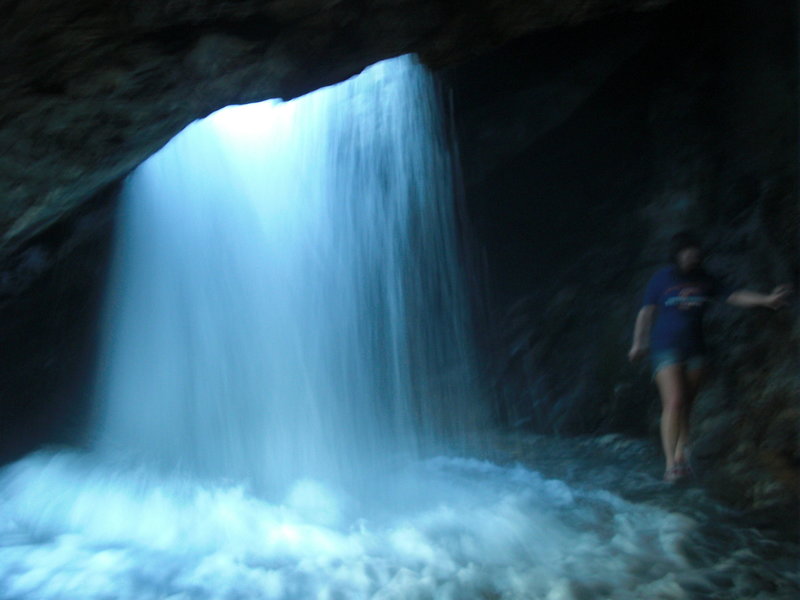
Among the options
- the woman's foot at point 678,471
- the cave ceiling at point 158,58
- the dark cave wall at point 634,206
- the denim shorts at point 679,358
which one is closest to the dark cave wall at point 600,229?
the dark cave wall at point 634,206

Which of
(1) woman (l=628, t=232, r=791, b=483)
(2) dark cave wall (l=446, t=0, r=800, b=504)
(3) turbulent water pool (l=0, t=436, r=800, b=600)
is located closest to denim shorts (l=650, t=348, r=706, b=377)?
(1) woman (l=628, t=232, r=791, b=483)

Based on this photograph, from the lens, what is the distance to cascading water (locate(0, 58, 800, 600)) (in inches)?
220

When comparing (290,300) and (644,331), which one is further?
(290,300)

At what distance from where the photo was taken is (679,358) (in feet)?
14.5

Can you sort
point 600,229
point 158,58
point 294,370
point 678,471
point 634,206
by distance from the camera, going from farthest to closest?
point 294,370, point 600,229, point 634,206, point 678,471, point 158,58

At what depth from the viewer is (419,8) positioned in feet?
16.0

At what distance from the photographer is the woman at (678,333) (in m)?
4.39

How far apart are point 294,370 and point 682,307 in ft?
15.8

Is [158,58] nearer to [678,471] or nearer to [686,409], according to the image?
[686,409]

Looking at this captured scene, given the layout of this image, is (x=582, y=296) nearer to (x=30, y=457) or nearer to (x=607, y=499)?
(x=607, y=499)

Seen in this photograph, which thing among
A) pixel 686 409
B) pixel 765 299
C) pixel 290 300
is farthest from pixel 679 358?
pixel 290 300

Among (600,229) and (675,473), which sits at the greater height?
(600,229)

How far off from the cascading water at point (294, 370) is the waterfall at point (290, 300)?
0.02 m

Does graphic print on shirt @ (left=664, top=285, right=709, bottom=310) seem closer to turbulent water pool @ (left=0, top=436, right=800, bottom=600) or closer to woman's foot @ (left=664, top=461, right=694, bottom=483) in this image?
woman's foot @ (left=664, top=461, right=694, bottom=483)
